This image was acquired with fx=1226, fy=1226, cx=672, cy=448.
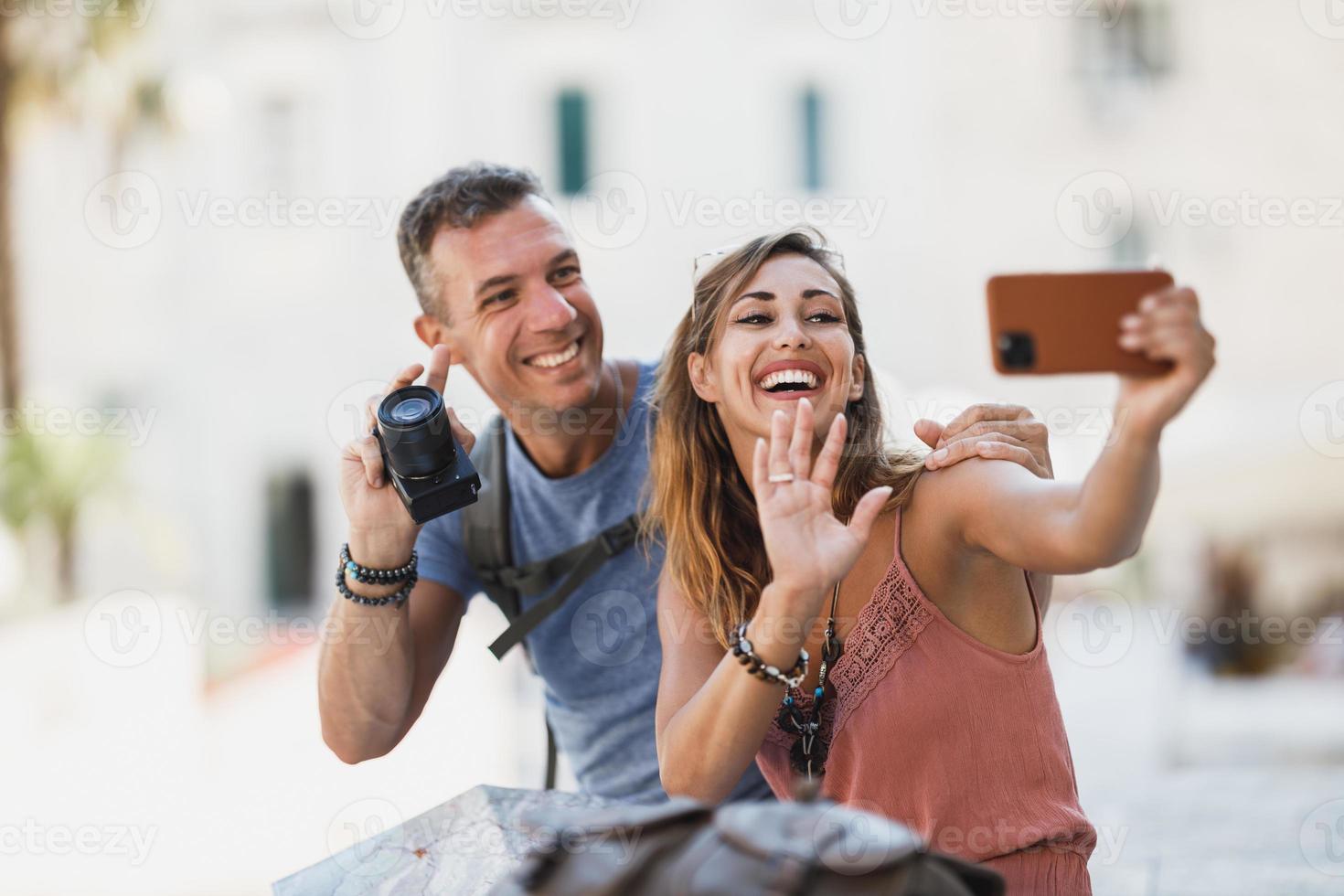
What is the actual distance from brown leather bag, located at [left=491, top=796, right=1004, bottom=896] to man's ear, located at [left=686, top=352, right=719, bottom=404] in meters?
1.21

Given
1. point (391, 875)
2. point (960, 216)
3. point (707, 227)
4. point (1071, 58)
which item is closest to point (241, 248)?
point (707, 227)

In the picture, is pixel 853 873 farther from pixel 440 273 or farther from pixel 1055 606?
pixel 1055 606

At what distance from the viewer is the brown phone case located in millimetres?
1669

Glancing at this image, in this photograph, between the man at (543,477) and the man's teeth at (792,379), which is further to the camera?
the man at (543,477)

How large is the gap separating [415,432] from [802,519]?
0.90m

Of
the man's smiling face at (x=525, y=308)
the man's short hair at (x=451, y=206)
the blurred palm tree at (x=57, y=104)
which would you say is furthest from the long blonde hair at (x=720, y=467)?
the blurred palm tree at (x=57, y=104)

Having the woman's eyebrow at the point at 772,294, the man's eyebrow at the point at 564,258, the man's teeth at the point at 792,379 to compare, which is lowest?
the man's teeth at the point at 792,379

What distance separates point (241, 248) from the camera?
52.1 feet

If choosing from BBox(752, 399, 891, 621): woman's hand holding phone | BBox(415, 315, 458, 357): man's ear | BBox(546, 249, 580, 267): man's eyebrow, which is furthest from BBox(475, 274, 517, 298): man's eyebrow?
BBox(752, 399, 891, 621): woman's hand holding phone

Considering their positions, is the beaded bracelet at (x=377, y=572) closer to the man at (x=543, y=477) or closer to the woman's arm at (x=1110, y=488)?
the man at (x=543, y=477)

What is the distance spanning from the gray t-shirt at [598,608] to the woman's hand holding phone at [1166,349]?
5.50 feet

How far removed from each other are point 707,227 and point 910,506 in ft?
43.9

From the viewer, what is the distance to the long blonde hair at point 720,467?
249 centimetres

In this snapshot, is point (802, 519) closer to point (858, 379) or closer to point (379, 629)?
point (858, 379)
